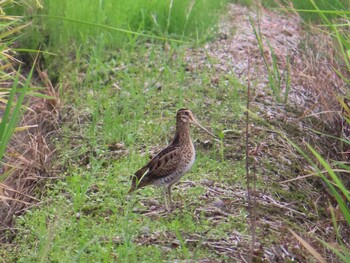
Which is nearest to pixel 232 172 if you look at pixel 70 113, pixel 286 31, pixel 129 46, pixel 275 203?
pixel 275 203

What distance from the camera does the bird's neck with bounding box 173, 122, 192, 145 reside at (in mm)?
5246

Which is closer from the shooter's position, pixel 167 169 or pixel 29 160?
pixel 167 169

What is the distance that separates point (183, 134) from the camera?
529 cm

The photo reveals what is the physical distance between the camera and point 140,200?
17.3ft

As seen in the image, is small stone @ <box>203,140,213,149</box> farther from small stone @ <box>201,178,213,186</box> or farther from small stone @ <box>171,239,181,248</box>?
small stone @ <box>171,239,181,248</box>

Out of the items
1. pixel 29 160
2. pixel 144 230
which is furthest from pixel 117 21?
pixel 144 230

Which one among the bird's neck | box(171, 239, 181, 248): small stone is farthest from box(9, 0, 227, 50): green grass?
box(171, 239, 181, 248): small stone

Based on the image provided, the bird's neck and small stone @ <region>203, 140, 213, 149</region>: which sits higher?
the bird's neck

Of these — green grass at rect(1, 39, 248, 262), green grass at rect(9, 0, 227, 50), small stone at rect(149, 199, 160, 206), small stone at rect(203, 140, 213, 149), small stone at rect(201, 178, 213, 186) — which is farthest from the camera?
green grass at rect(9, 0, 227, 50)

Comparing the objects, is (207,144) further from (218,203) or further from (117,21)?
(117,21)

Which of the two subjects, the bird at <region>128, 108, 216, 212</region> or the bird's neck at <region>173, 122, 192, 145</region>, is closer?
the bird at <region>128, 108, 216, 212</region>

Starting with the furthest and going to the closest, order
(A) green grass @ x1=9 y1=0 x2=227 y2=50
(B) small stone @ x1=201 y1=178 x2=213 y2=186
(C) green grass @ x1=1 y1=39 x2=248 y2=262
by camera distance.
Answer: (A) green grass @ x1=9 y1=0 x2=227 y2=50, (B) small stone @ x1=201 y1=178 x2=213 y2=186, (C) green grass @ x1=1 y1=39 x2=248 y2=262

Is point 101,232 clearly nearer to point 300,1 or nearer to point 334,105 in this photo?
point 334,105

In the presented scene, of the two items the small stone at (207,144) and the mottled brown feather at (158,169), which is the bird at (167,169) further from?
the small stone at (207,144)
